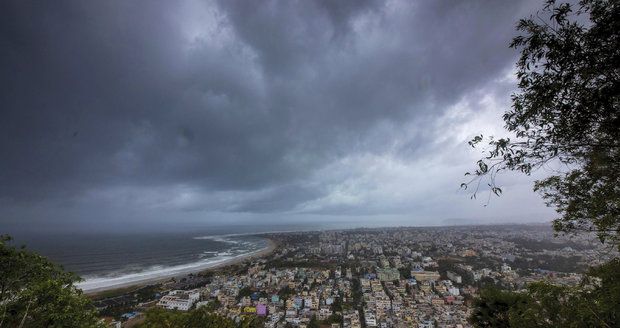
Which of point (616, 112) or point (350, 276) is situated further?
point (350, 276)

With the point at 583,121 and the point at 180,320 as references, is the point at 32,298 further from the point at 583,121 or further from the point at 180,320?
the point at 583,121

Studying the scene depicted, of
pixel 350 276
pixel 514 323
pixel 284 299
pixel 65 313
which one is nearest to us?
pixel 65 313

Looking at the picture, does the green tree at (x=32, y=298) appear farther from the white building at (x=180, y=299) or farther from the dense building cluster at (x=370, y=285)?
the white building at (x=180, y=299)

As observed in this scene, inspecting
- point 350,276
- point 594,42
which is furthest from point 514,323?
point 350,276

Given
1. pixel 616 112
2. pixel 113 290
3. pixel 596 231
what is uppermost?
pixel 616 112

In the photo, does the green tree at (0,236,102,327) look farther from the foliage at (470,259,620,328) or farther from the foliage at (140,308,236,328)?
the foliage at (470,259,620,328)

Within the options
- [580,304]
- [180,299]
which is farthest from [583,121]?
[180,299]

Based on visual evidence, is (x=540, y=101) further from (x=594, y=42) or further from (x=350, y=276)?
(x=350, y=276)

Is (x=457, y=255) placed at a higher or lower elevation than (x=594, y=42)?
lower
